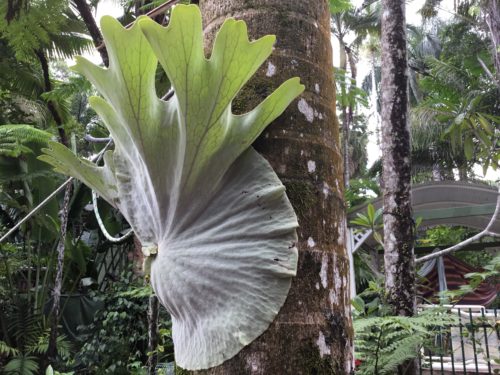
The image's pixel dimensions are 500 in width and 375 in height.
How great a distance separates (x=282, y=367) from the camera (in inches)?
33.0

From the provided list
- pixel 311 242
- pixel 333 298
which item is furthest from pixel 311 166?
pixel 333 298

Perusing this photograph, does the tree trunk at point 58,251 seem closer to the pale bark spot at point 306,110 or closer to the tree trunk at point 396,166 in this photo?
the pale bark spot at point 306,110

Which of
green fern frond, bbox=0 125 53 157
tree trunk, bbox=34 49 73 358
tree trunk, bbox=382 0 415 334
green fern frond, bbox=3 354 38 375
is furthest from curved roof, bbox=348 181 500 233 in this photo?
green fern frond, bbox=0 125 53 157

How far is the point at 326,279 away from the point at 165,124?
1.52ft

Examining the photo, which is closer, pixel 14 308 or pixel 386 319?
pixel 386 319

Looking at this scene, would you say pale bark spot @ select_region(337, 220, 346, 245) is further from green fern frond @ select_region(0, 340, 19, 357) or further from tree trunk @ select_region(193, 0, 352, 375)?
green fern frond @ select_region(0, 340, 19, 357)

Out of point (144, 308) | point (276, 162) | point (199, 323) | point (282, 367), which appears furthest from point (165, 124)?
point (144, 308)

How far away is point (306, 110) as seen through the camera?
1025 millimetres

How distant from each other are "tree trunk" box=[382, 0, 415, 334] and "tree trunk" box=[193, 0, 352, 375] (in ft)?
6.98

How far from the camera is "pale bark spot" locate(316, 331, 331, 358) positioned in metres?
0.87

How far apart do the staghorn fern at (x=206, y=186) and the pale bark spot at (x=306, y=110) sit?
0.13 m

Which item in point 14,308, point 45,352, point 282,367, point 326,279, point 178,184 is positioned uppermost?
point 178,184

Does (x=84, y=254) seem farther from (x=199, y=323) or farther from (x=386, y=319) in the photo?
(x=199, y=323)

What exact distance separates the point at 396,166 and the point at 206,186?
266 cm
